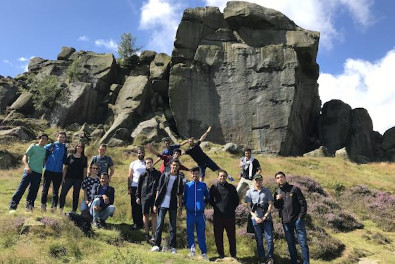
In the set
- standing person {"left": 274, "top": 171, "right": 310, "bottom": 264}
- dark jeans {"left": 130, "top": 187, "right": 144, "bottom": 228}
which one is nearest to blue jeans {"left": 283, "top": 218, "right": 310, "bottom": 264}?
standing person {"left": 274, "top": 171, "right": 310, "bottom": 264}

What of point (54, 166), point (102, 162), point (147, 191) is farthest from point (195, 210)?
point (54, 166)

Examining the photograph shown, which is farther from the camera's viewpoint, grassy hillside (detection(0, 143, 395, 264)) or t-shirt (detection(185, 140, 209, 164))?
t-shirt (detection(185, 140, 209, 164))

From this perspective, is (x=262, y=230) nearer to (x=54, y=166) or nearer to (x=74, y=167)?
(x=74, y=167)

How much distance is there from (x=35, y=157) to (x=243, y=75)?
2819 centimetres

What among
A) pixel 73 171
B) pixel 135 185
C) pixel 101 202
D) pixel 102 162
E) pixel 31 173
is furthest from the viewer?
pixel 102 162

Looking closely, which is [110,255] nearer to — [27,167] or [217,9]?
[27,167]

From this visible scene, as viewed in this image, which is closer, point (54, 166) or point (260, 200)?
point (260, 200)

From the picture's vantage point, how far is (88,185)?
40.3 feet

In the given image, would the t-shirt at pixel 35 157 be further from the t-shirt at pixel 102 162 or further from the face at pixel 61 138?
the t-shirt at pixel 102 162

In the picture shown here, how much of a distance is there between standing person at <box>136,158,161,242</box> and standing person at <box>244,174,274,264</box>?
329 centimetres

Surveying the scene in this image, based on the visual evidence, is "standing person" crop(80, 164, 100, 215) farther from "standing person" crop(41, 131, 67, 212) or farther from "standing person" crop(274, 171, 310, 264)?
"standing person" crop(274, 171, 310, 264)

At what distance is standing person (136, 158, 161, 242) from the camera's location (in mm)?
11648

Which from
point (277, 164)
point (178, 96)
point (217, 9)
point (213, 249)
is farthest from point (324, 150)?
point (213, 249)

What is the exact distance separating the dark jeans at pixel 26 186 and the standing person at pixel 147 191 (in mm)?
3821
